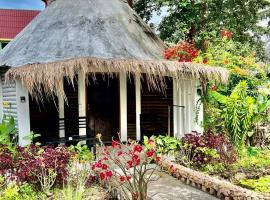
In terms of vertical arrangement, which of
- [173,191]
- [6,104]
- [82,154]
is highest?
[6,104]

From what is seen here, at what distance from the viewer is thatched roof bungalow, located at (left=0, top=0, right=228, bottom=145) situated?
358 inches

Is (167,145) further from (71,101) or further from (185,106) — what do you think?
(71,101)

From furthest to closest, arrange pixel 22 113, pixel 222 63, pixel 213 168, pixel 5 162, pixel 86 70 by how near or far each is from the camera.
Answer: pixel 222 63 < pixel 22 113 < pixel 86 70 < pixel 213 168 < pixel 5 162

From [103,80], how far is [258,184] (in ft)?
19.3

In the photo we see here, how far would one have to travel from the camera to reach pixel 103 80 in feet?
35.9

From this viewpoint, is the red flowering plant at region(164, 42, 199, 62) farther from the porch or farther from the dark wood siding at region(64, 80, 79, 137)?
the dark wood siding at region(64, 80, 79, 137)

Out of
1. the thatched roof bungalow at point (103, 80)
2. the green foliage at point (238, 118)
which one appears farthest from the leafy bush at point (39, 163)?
the green foliage at point (238, 118)

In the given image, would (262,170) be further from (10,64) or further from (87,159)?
(10,64)

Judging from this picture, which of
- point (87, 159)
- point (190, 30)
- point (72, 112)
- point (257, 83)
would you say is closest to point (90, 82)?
point (72, 112)

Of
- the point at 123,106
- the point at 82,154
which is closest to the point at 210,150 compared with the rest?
the point at 82,154

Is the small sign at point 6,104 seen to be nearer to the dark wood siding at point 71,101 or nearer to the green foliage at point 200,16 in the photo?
the dark wood siding at point 71,101

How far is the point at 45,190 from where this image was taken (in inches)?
254

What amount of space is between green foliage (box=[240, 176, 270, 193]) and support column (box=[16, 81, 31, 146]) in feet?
17.3

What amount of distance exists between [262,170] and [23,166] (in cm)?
510
